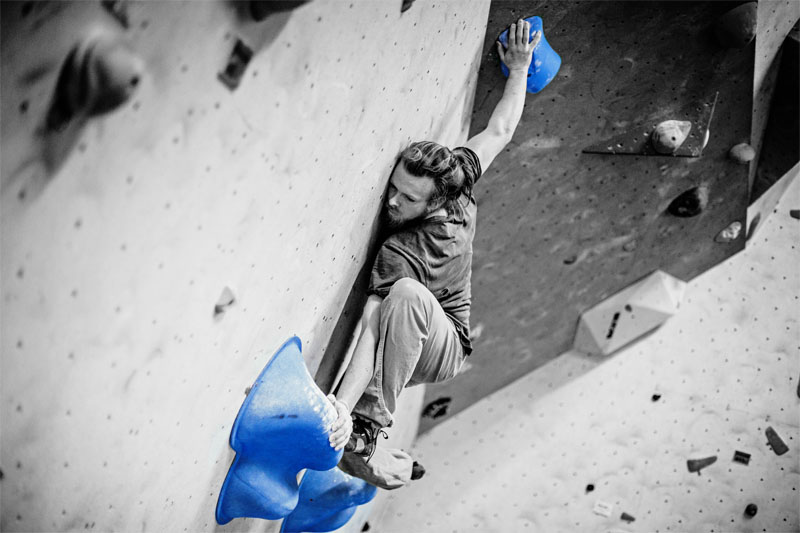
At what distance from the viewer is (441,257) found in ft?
6.57

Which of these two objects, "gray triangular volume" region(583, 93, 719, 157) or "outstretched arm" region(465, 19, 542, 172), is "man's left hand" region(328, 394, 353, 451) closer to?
"outstretched arm" region(465, 19, 542, 172)

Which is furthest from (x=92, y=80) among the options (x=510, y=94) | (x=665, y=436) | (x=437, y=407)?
(x=665, y=436)

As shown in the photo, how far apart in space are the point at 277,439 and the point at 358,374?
0.25m

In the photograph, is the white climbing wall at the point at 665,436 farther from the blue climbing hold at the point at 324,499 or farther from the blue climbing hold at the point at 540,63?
the blue climbing hold at the point at 540,63

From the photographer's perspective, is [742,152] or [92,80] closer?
[92,80]

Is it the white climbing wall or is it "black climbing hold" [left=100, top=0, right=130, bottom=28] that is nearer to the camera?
"black climbing hold" [left=100, top=0, right=130, bottom=28]

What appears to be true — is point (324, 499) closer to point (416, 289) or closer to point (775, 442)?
point (416, 289)

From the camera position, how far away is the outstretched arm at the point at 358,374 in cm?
163

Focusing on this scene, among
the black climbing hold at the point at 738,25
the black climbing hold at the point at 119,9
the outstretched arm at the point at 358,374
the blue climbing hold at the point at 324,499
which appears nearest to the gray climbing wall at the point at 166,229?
the black climbing hold at the point at 119,9

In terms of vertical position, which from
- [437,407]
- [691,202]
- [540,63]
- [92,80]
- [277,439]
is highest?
[92,80]

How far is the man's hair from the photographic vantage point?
191 centimetres

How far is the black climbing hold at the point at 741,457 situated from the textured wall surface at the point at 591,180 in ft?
2.73

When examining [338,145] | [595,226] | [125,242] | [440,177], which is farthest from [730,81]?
[125,242]

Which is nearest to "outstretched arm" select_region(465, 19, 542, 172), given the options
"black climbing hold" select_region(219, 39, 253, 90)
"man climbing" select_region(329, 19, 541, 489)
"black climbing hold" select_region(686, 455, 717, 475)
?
"man climbing" select_region(329, 19, 541, 489)
